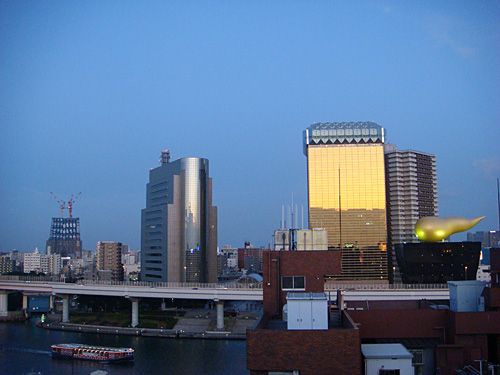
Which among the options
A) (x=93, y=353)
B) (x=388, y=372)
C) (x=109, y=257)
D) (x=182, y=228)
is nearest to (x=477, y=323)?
(x=388, y=372)

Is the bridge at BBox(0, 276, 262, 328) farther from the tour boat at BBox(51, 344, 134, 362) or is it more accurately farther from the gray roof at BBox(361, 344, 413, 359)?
the gray roof at BBox(361, 344, 413, 359)

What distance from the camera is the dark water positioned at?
4859cm

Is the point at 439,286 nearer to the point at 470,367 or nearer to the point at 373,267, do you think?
the point at 373,267

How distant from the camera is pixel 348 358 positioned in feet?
69.1

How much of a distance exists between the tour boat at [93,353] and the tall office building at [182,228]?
51.3 meters

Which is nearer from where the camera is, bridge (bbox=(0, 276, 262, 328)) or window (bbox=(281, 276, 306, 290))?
window (bbox=(281, 276, 306, 290))

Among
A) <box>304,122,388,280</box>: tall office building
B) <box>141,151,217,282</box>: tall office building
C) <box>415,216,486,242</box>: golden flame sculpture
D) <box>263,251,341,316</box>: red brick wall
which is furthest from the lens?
<box>304,122,388,280</box>: tall office building

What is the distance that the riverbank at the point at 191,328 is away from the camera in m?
67.1

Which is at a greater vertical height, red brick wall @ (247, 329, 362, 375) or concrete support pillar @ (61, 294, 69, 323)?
red brick wall @ (247, 329, 362, 375)

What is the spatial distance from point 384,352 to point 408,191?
10854 cm

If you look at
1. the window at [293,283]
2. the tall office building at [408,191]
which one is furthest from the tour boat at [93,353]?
the tall office building at [408,191]

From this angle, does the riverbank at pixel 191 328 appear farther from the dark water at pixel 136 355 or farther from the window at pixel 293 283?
the window at pixel 293 283

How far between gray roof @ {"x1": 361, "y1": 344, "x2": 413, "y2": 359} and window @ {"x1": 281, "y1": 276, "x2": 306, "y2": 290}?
5.50m

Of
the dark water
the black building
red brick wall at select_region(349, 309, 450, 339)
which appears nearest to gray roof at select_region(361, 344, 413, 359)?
red brick wall at select_region(349, 309, 450, 339)
